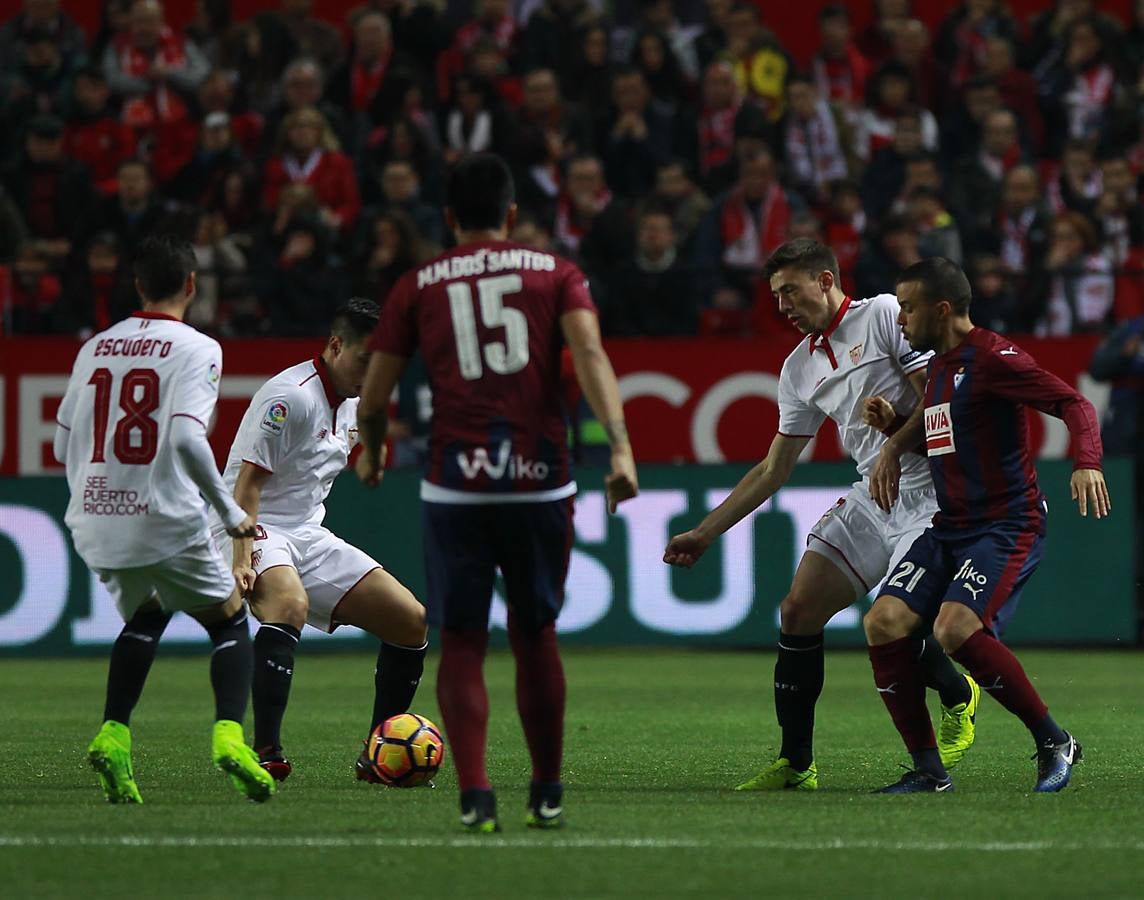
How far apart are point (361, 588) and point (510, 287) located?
2.64 m

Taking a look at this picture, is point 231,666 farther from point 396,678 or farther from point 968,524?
point 968,524

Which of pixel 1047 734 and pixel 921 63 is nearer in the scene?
pixel 1047 734

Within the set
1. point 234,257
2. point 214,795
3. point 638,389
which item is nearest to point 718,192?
point 638,389

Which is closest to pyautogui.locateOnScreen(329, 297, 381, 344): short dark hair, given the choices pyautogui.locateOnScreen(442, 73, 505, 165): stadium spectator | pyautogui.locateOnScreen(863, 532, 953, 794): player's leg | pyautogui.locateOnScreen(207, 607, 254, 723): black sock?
pyautogui.locateOnScreen(207, 607, 254, 723): black sock

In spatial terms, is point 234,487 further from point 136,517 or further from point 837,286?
point 837,286

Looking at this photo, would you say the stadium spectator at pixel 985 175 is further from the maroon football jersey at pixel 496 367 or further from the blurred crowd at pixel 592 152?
the maroon football jersey at pixel 496 367

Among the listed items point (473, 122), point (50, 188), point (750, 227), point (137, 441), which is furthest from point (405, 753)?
point (473, 122)

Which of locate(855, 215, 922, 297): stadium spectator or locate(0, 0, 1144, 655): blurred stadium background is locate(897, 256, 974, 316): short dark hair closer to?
locate(0, 0, 1144, 655): blurred stadium background

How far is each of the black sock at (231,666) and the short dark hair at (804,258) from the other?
8.58 feet

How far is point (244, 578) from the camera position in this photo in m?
8.27

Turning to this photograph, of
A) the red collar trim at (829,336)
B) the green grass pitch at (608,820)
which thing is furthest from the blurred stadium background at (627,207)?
the red collar trim at (829,336)

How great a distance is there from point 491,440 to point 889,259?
1013 cm

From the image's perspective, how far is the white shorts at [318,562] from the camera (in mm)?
8875

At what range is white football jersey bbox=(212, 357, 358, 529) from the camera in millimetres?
8641
